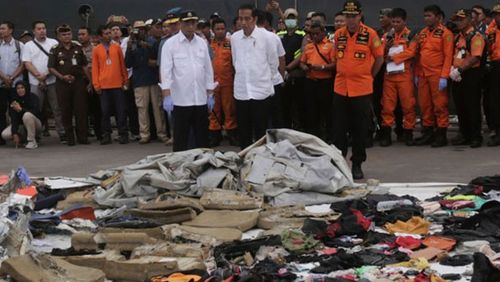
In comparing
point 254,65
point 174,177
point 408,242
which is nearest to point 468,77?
point 254,65

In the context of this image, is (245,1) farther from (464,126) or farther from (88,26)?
(464,126)

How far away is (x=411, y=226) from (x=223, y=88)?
21.1 ft

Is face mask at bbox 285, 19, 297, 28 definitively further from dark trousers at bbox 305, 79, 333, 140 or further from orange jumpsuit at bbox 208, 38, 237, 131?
dark trousers at bbox 305, 79, 333, 140

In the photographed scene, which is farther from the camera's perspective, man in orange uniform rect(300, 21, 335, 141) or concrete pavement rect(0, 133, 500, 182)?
man in orange uniform rect(300, 21, 335, 141)

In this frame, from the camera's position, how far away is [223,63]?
1266 centimetres

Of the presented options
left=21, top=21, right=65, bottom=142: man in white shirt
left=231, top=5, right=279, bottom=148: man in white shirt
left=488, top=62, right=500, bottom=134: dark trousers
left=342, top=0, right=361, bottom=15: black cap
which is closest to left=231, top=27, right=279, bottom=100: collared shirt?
left=231, top=5, right=279, bottom=148: man in white shirt

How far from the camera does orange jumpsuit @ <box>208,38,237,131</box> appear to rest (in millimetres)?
12656

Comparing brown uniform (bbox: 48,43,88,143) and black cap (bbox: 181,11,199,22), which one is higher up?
black cap (bbox: 181,11,199,22)

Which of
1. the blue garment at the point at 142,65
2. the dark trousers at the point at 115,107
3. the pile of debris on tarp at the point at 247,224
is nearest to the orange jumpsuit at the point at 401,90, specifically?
the blue garment at the point at 142,65

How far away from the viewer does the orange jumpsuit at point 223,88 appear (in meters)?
12.7

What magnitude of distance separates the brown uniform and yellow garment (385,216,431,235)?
778 cm

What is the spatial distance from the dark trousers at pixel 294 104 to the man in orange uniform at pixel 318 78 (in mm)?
342

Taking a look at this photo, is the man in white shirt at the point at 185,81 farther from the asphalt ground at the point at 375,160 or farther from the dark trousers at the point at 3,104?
the dark trousers at the point at 3,104

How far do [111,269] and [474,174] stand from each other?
5.14 metres
